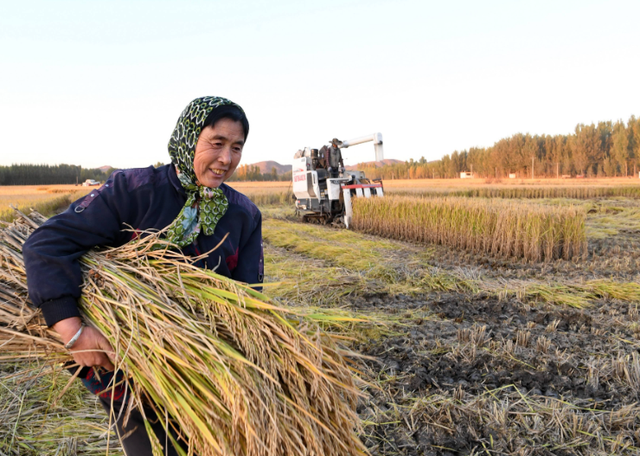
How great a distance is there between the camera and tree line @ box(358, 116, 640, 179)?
131 feet

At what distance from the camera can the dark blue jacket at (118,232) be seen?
3.59ft

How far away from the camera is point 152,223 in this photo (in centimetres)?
137

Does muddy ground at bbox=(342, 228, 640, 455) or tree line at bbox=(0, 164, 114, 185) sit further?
tree line at bbox=(0, 164, 114, 185)

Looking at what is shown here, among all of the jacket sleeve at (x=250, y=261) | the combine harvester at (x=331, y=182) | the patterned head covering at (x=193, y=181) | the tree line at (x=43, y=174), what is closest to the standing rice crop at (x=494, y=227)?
the combine harvester at (x=331, y=182)

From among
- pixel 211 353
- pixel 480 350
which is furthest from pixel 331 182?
pixel 211 353

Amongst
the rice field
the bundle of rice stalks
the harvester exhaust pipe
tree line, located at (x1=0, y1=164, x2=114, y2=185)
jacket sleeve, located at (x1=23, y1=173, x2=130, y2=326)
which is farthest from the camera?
tree line, located at (x1=0, y1=164, x2=114, y2=185)

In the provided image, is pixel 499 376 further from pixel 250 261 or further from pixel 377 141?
pixel 377 141

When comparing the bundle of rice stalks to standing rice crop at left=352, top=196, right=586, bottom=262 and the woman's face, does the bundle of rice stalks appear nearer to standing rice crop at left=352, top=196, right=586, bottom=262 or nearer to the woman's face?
the woman's face

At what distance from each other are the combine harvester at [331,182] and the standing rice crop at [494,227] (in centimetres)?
141

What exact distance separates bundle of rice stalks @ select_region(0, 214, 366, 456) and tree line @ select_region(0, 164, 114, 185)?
57.4m

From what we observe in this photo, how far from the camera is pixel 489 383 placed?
249cm

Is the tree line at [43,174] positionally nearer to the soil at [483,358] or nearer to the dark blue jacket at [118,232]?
the soil at [483,358]

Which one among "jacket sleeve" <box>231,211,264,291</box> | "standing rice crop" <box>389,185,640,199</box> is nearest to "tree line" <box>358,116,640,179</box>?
"standing rice crop" <box>389,185,640,199</box>

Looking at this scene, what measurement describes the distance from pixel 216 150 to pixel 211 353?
2.36 feet
